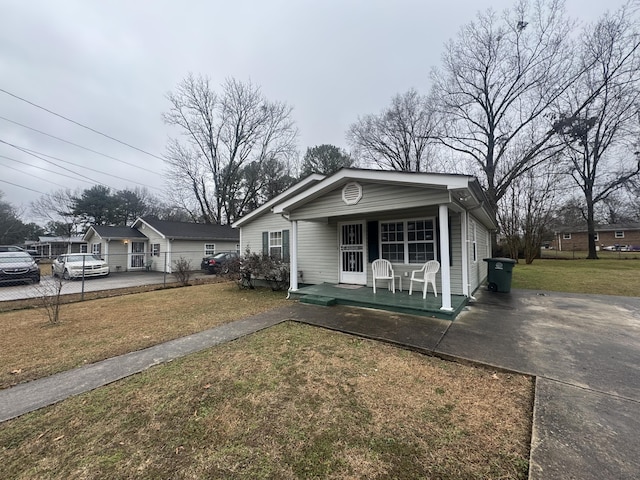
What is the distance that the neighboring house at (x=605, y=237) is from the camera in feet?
114

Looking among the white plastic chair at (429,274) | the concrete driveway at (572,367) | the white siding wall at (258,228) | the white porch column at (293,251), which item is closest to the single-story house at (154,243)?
the white siding wall at (258,228)

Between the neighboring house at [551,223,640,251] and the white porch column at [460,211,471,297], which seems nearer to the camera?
the white porch column at [460,211,471,297]

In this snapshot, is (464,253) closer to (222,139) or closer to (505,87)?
(505,87)

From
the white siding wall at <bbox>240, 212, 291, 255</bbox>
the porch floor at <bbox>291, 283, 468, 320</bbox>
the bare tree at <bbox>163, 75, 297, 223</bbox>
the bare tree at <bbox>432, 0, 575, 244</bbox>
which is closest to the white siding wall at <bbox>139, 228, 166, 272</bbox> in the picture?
the bare tree at <bbox>163, 75, 297, 223</bbox>

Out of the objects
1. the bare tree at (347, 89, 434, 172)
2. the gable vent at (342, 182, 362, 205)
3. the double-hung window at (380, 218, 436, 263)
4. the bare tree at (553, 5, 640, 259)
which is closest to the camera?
the gable vent at (342, 182, 362, 205)

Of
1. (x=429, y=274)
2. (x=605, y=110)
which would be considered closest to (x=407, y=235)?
(x=429, y=274)

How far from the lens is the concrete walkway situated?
6.10 ft

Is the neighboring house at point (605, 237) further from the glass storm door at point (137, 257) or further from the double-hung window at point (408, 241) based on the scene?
the glass storm door at point (137, 257)

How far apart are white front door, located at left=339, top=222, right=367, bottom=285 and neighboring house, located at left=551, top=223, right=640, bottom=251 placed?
1587 inches

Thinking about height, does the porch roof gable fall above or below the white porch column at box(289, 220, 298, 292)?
above

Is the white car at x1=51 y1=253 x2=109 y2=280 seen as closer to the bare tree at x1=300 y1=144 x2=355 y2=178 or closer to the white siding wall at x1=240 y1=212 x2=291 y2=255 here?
the white siding wall at x1=240 y1=212 x2=291 y2=255

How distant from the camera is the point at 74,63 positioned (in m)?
11.6

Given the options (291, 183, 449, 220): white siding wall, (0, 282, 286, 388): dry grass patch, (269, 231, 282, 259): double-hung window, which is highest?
(291, 183, 449, 220): white siding wall

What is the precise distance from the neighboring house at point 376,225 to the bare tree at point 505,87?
49.7 feet
